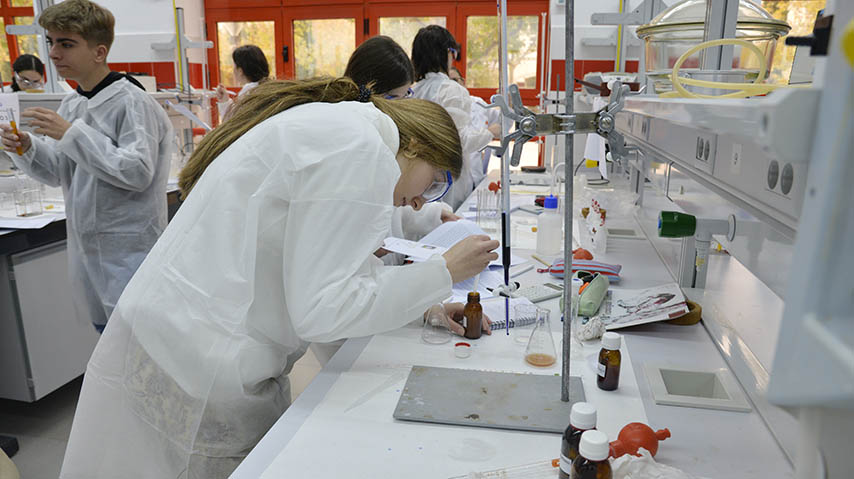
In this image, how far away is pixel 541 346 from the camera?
1340mm

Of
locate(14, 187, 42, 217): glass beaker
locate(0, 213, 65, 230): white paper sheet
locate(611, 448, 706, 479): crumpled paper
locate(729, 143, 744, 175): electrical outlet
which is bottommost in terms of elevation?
locate(611, 448, 706, 479): crumpled paper

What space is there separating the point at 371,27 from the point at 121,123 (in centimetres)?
538

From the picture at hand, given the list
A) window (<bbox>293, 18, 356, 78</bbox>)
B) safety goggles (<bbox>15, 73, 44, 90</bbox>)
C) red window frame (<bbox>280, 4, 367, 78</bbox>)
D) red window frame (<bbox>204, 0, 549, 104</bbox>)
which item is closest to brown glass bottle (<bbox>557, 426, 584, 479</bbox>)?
safety goggles (<bbox>15, 73, 44, 90</bbox>)

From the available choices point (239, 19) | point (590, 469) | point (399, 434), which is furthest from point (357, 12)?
point (590, 469)

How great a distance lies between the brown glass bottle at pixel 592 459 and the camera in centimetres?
72

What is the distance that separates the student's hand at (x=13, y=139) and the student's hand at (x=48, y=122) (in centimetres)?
11

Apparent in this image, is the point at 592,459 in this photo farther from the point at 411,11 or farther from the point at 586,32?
the point at 411,11

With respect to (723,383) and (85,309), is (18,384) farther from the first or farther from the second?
(723,383)

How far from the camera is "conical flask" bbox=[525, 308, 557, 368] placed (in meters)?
1.29

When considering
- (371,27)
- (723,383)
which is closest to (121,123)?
(723,383)

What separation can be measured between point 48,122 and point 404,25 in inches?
219

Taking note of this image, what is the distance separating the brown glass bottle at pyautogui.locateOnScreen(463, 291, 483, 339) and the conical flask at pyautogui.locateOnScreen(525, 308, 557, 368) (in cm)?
13

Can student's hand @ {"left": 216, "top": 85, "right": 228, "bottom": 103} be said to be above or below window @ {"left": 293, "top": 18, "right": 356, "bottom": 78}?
below

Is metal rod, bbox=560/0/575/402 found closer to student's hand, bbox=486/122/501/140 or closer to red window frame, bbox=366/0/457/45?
student's hand, bbox=486/122/501/140
